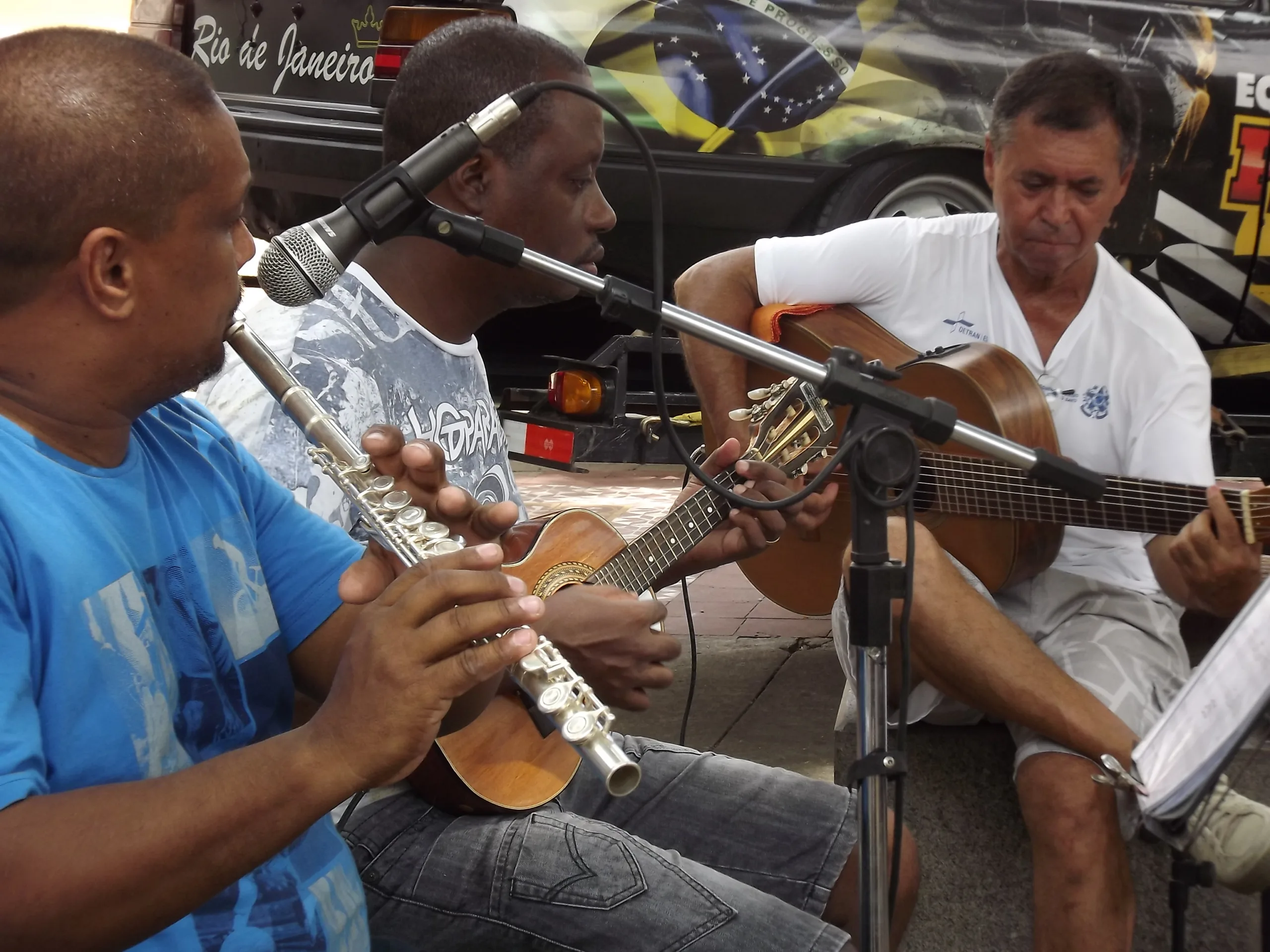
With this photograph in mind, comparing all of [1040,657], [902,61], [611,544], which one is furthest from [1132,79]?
[611,544]

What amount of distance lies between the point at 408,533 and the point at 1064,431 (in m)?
1.96

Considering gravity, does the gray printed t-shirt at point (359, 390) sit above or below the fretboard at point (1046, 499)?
above

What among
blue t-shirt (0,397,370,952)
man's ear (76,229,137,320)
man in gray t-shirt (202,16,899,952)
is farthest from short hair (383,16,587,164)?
man's ear (76,229,137,320)

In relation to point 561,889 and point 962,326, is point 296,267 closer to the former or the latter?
point 561,889

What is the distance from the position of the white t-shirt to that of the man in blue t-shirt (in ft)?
5.99

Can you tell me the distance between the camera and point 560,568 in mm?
2301

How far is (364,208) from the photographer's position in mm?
1493

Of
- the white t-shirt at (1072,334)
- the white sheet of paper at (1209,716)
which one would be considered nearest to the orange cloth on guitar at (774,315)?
the white t-shirt at (1072,334)

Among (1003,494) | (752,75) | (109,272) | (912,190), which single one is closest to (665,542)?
(1003,494)

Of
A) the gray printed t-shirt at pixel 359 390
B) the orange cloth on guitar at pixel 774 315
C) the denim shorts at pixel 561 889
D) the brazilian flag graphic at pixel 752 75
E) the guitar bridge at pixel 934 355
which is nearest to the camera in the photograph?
the denim shorts at pixel 561 889

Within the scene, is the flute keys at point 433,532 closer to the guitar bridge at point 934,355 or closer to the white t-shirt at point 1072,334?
the guitar bridge at point 934,355

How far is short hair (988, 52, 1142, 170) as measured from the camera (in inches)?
123

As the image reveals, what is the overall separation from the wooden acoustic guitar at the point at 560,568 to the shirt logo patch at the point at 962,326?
2.88 feet

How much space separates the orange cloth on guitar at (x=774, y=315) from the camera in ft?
11.2
